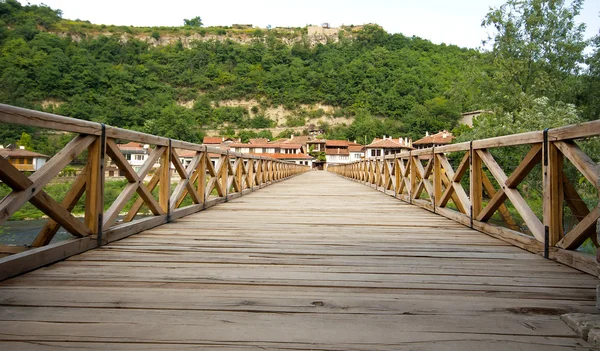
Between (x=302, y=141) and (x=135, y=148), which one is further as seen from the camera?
(x=302, y=141)

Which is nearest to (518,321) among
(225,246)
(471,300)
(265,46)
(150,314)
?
(471,300)

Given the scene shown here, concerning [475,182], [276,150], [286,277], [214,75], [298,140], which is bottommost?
[286,277]

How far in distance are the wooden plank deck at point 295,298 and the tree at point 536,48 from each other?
736 inches

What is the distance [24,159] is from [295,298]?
1.70 meters

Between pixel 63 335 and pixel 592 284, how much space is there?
2283mm

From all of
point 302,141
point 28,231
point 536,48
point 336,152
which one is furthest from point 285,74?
point 28,231

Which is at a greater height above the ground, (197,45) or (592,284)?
(197,45)

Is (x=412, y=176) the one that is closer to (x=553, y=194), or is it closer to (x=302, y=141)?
(x=553, y=194)

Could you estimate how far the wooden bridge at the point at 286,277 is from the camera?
4.03 feet

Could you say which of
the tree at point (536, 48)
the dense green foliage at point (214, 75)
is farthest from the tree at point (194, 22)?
the tree at point (536, 48)

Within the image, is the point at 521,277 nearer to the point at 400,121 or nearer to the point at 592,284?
the point at 592,284

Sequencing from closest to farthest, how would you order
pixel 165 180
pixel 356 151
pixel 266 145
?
pixel 165 180 → pixel 266 145 → pixel 356 151

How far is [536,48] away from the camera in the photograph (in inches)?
736

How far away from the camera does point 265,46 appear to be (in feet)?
381
